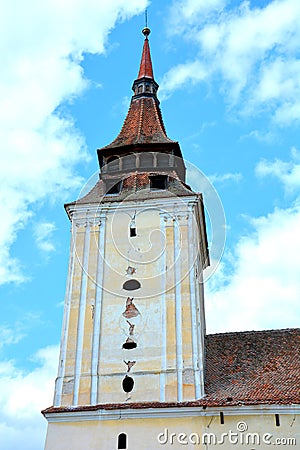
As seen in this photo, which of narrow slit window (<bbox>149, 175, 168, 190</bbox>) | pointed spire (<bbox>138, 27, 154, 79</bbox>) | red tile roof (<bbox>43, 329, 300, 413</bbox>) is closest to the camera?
red tile roof (<bbox>43, 329, 300, 413</bbox>)

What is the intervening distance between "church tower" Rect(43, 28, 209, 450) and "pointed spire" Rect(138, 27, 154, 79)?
26.1 ft

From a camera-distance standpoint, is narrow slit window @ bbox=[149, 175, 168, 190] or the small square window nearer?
narrow slit window @ bbox=[149, 175, 168, 190]

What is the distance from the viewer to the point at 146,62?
3525 centimetres


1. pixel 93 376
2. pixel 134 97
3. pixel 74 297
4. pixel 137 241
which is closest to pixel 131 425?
pixel 93 376

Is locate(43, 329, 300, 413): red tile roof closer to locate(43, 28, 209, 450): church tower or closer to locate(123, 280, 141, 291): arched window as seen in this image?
locate(43, 28, 209, 450): church tower

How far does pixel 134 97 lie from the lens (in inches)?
1302

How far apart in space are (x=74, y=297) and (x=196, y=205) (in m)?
6.14

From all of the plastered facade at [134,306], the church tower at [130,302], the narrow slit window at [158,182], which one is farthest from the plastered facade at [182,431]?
the narrow slit window at [158,182]

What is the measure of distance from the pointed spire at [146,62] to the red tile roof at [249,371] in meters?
16.1

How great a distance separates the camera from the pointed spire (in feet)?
113

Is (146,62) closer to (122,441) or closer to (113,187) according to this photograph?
(113,187)

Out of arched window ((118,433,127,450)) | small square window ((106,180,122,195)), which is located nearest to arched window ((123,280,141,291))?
small square window ((106,180,122,195))

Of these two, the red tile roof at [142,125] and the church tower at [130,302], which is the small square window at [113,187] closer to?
the church tower at [130,302]

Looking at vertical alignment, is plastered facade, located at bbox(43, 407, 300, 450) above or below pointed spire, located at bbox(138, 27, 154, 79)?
below
